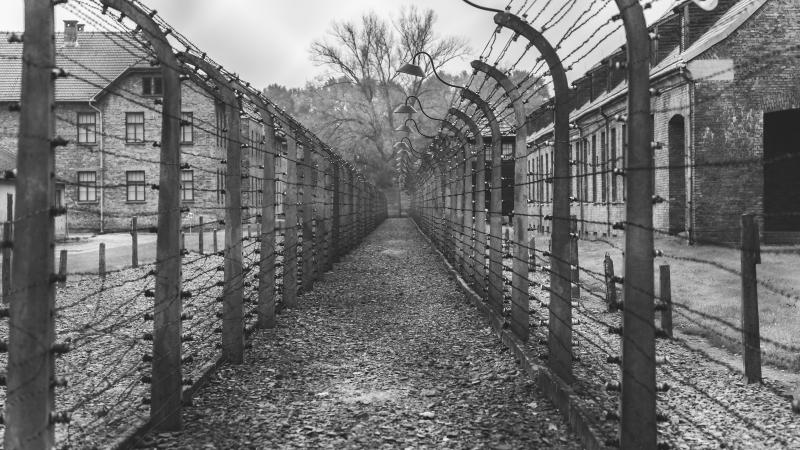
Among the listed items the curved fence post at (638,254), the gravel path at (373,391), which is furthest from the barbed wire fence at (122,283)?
the curved fence post at (638,254)

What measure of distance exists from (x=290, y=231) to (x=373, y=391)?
13.7ft

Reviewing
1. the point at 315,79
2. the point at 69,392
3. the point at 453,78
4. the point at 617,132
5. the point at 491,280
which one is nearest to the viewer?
the point at 69,392

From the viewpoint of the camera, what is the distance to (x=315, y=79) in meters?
48.6

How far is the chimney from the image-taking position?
37344 millimetres

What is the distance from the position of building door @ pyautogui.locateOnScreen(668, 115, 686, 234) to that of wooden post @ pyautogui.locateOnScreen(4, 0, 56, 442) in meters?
17.0

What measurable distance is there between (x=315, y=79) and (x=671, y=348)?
142 ft

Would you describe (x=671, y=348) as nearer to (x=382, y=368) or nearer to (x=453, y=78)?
(x=382, y=368)

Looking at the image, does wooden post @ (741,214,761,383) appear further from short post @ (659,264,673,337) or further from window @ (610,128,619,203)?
window @ (610,128,619,203)

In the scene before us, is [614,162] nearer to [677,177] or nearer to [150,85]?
[677,177]

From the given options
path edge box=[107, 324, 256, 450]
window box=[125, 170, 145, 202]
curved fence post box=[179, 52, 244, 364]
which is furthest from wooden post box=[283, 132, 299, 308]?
window box=[125, 170, 145, 202]

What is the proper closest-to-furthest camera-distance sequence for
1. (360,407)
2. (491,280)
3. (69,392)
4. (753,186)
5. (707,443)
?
(707,443) → (360,407) → (69,392) → (491,280) → (753,186)

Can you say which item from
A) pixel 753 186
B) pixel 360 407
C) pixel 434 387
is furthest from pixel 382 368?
pixel 753 186

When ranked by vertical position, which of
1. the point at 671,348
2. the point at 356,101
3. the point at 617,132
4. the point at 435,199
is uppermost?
the point at 356,101

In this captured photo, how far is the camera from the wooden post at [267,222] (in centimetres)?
779
